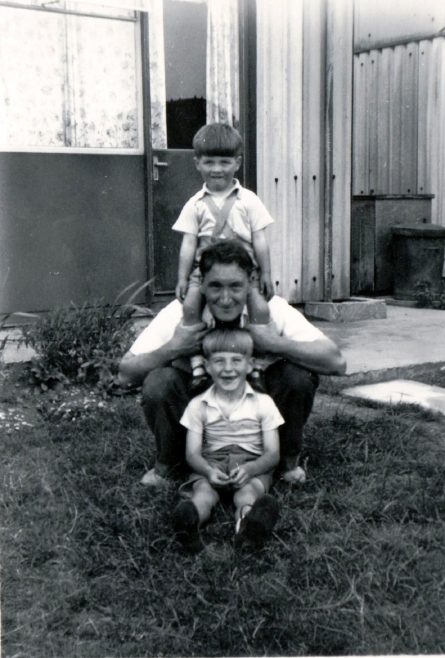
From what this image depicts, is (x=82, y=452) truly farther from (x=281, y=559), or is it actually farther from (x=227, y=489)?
(x=281, y=559)

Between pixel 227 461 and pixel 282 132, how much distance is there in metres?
4.58

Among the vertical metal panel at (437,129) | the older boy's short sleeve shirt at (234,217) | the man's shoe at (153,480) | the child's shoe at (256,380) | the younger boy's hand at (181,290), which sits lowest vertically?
the man's shoe at (153,480)

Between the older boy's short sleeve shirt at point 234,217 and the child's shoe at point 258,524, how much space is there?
1739mm

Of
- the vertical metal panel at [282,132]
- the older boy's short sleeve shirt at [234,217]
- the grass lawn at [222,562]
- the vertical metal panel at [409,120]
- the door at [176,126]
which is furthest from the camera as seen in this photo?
the vertical metal panel at [409,120]

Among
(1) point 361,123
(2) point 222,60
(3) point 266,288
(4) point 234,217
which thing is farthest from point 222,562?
(1) point 361,123

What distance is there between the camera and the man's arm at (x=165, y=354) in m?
3.59

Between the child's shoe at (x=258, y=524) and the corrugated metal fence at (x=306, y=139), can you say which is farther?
the corrugated metal fence at (x=306, y=139)

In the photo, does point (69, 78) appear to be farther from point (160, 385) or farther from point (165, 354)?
point (160, 385)

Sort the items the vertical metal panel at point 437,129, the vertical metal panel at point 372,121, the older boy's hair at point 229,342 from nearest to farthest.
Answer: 1. the older boy's hair at point 229,342
2. the vertical metal panel at point 437,129
3. the vertical metal panel at point 372,121

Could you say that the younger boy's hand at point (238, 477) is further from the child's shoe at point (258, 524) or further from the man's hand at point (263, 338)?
the man's hand at point (263, 338)

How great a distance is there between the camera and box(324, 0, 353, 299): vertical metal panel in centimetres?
775

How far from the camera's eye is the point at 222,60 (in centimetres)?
707

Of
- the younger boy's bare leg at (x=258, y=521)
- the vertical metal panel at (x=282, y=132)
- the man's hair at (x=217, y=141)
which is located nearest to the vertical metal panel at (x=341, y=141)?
the vertical metal panel at (x=282, y=132)

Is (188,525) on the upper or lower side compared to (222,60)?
lower
